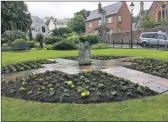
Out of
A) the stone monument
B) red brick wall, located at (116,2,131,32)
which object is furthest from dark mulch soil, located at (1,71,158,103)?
red brick wall, located at (116,2,131,32)

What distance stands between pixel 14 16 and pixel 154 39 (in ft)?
81.5

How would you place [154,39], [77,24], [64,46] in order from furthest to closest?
1. [77,24]
2. [154,39]
3. [64,46]

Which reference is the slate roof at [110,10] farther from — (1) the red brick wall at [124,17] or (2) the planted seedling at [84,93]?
(2) the planted seedling at [84,93]

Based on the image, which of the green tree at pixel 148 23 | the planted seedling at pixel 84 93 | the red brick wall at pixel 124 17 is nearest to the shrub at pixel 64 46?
the planted seedling at pixel 84 93

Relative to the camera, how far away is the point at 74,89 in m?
6.19

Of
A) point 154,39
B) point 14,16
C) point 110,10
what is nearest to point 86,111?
point 154,39

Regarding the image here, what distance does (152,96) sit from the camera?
6.02m

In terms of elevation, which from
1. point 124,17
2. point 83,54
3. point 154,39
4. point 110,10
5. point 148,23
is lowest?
point 83,54

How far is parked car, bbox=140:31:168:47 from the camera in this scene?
80.4ft

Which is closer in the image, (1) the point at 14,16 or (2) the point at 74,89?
(2) the point at 74,89

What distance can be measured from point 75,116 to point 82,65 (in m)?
5.70

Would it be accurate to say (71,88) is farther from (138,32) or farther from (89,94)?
(138,32)

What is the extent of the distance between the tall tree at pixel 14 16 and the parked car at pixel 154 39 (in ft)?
68.9

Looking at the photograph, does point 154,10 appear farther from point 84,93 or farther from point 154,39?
point 84,93
